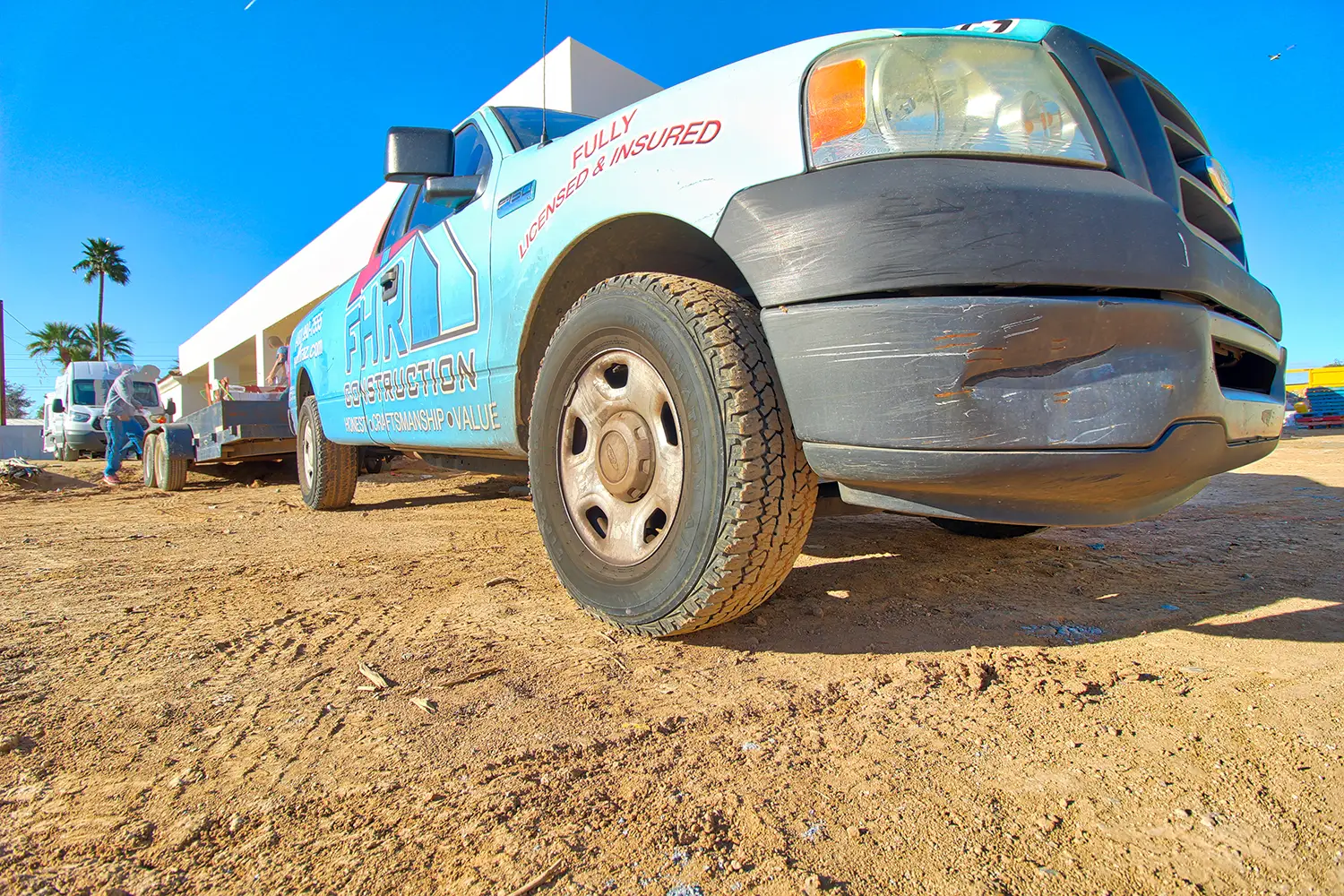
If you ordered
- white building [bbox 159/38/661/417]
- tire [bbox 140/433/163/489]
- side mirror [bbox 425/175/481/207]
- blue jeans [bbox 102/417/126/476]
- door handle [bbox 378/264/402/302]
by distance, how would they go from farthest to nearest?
white building [bbox 159/38/661/417]
blue jeans [bbox 102/417/126/476]
tire [bbox 140/433/163/489]
door handle [bbox 378/264/402/302]
side mirror [bbox 425/175/481/207]

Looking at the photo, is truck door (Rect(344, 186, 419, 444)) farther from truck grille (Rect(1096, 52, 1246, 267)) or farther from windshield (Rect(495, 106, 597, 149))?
truck grille (Rect(1096, 52, 1246, 267))

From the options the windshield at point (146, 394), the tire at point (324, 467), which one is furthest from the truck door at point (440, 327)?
the windshield at point (146, 394)

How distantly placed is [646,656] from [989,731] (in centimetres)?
80

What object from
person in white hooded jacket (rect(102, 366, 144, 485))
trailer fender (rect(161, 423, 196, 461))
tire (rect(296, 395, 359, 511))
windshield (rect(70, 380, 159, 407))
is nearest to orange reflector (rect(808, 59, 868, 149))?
tire (rect(296, 395, 359, 511))

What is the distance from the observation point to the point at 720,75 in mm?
1792

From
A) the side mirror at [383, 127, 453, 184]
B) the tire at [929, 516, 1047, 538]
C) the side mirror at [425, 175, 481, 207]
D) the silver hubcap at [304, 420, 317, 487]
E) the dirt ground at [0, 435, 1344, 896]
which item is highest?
the side mirror at [383, 127, 453, 184]

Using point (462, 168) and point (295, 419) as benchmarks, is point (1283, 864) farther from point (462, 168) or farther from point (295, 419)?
point (295, 419)

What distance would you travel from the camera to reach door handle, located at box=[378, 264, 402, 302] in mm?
3484

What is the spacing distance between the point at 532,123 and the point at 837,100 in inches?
73.6

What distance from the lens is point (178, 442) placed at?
769cm

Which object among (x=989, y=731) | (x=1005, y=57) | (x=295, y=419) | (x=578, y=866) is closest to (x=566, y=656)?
(x=578, y=866)

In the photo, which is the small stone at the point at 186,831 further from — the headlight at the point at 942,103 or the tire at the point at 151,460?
the tire at the point at 151,460

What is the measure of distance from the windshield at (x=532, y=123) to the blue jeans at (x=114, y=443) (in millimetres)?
9004

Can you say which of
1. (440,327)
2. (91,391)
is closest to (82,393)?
(91,391)
